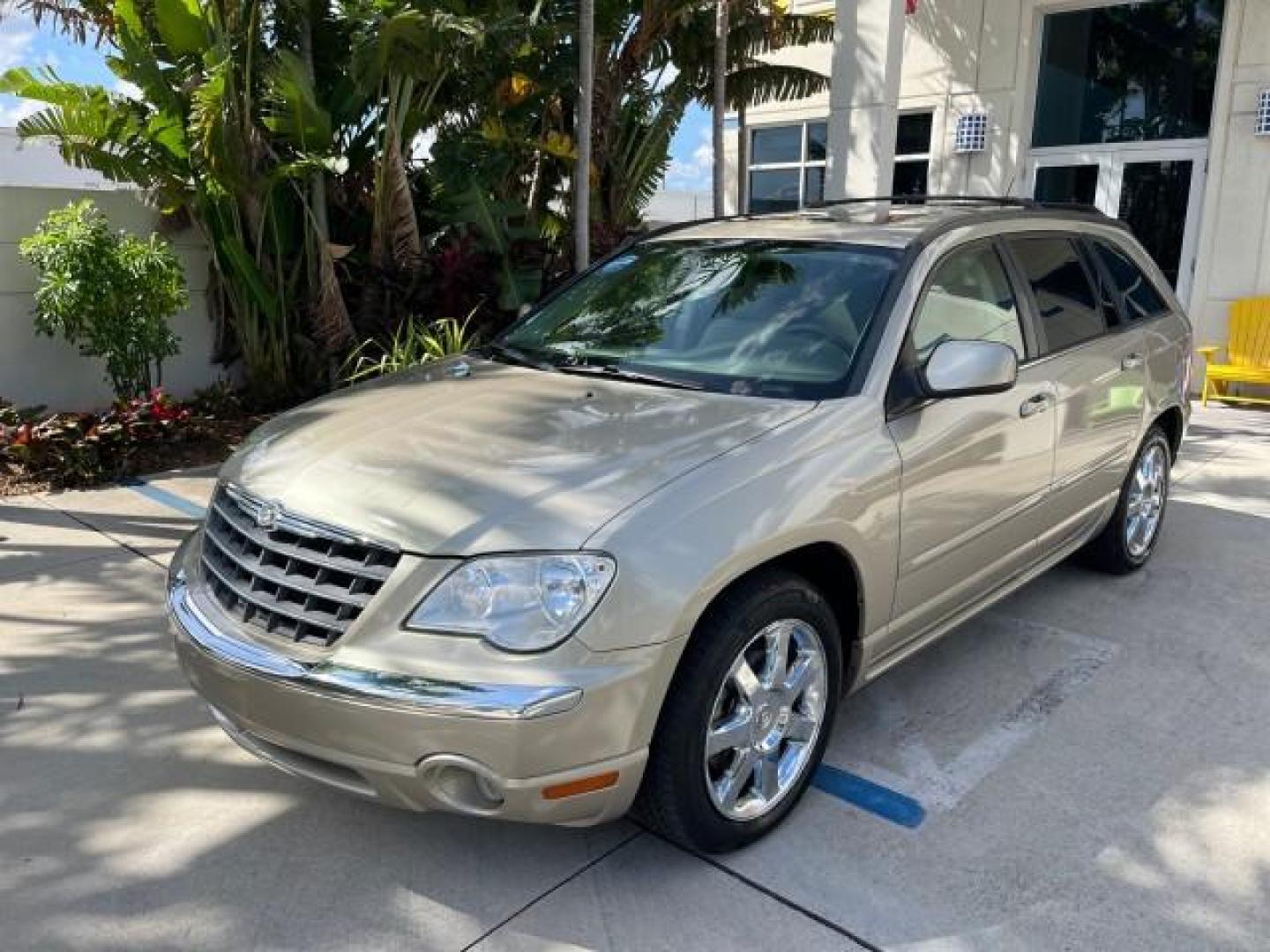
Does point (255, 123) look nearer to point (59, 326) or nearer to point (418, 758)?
point (59, 326)

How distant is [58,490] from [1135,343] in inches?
248

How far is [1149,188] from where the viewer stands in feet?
37.0

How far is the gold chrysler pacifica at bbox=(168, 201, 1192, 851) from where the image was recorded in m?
2.50

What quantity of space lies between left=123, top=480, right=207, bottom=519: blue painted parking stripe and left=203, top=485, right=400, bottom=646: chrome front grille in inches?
131

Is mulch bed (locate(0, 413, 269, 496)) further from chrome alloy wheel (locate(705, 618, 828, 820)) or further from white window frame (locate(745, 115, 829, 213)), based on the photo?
white window frame (locate(745, 115, 829, 213))

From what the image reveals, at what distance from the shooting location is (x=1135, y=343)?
487 centimetres

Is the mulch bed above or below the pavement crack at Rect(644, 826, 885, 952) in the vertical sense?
above

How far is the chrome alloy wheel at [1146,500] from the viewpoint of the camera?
16.9 ft

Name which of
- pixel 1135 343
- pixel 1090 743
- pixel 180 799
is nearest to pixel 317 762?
pixel 180 799

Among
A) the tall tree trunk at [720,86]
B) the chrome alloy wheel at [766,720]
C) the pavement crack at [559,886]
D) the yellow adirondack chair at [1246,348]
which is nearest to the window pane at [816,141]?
the tall tree trunk at [720,86]

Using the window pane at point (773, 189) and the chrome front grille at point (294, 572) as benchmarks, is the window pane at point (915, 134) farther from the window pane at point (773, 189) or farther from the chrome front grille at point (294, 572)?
the chrome front grille at point (294, 572)

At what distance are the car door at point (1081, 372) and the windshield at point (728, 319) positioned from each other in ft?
3.10

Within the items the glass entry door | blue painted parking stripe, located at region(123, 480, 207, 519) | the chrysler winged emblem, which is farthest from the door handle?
the glass entry door

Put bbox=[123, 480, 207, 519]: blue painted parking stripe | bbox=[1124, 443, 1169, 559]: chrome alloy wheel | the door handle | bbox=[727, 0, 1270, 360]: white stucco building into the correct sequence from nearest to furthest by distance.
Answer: the door handle, bbox=[1124, 443, 1169, 559]: chrome alloy wheel, bbox=[123, 480, 207, 519]: blue painted parking stripe, bbox=[727, 0, 1270, 360]: white stucco building
